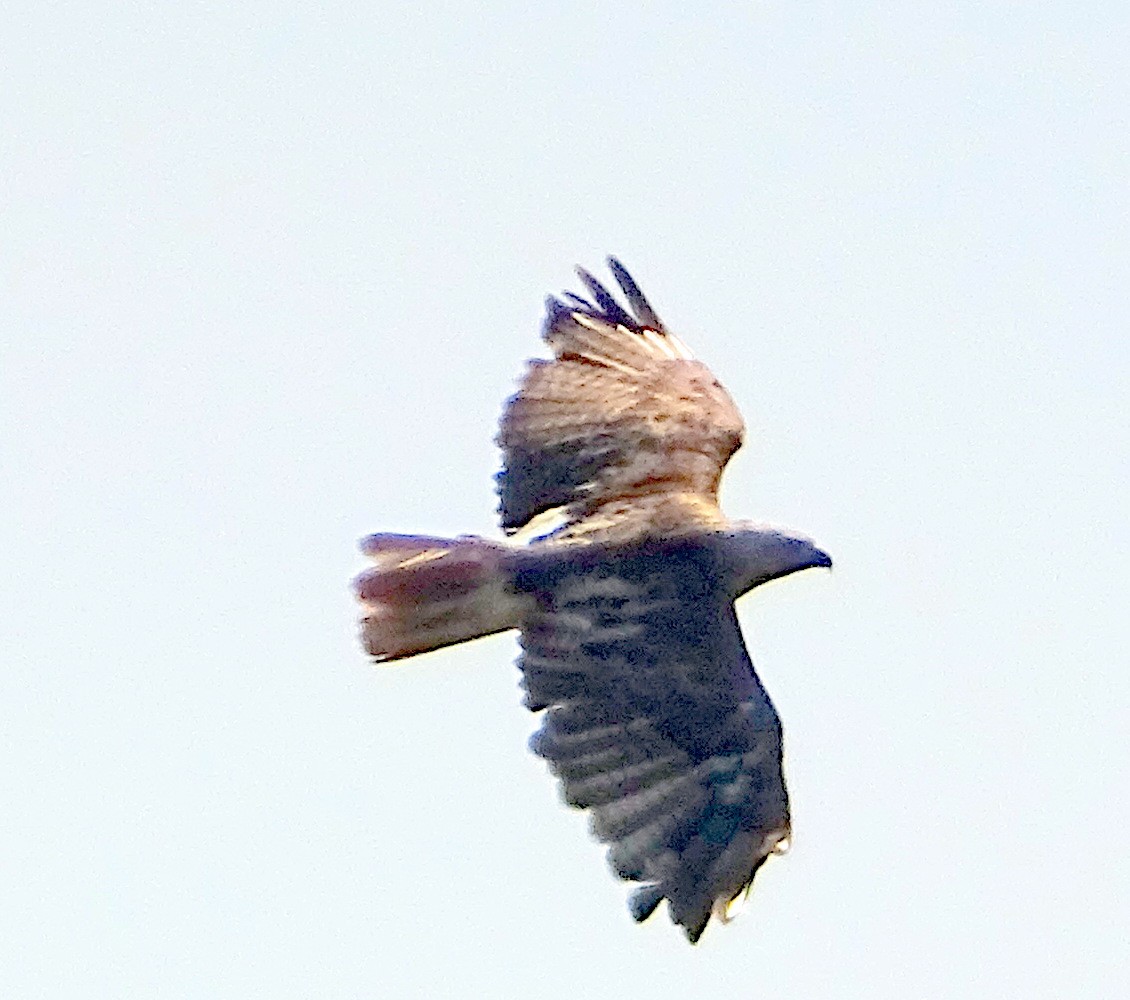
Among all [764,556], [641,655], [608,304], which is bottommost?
[641,655]

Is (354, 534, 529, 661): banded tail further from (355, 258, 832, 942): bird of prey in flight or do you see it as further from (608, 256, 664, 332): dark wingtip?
(608, 256, 664, 332): dark wingtip

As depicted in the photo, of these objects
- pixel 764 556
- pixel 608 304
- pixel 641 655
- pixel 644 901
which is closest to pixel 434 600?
pixel 641 655

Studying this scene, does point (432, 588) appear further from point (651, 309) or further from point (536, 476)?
point (651, 309)

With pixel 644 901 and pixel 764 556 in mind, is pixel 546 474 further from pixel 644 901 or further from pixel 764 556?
pixel 644 901

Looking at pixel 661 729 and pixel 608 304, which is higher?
pixel 608 304

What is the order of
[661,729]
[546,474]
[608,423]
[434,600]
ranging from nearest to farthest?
[661,729]
[434,600]
[546,474]
[608,423]

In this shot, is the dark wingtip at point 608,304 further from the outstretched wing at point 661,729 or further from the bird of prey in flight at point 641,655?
the outstretched wing at point 661,729

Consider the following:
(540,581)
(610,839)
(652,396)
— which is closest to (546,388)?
(652,396)

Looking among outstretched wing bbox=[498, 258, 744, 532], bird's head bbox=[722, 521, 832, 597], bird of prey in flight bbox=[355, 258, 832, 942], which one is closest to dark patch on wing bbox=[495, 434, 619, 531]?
outstretched wing bbox=[498, 258, 744, 532]
